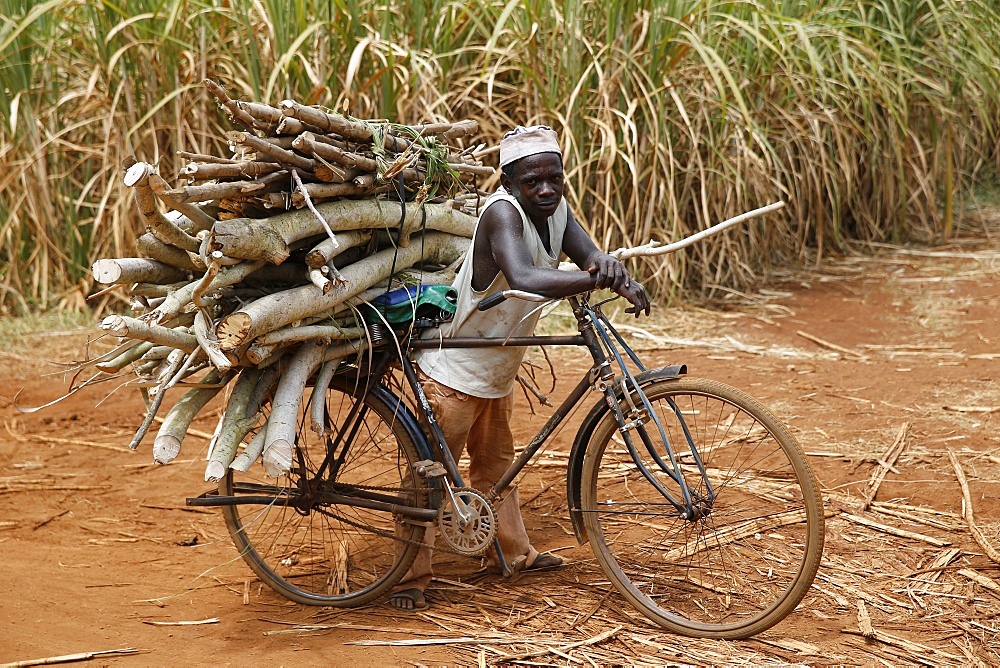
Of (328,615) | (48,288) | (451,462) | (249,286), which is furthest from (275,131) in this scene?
(48,288)

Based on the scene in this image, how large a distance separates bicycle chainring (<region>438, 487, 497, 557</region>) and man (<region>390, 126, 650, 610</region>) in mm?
129

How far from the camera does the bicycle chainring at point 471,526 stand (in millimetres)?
2949

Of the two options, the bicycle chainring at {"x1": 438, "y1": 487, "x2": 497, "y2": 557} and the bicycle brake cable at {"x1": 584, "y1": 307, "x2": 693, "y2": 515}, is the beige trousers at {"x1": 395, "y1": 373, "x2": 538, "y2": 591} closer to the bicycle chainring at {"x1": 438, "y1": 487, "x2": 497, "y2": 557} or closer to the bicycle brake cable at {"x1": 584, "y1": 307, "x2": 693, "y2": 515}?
the bicycle chainring at {"x1": 438, "y1": 487, "x2": 497, "y2": 557}

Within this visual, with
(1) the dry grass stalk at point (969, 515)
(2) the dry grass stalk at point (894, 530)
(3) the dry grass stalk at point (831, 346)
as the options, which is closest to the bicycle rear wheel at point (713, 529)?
(2) the dry grass stalk at point (894, 530)

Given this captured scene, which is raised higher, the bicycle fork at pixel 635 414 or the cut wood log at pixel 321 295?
the cut wood log at pixel 321 295

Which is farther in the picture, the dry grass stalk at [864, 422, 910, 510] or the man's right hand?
the dry grass stalk at [864, 422, 910, 510]

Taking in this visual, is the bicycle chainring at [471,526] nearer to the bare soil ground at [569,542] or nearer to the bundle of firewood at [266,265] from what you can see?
the bare soil ground at [569,542]

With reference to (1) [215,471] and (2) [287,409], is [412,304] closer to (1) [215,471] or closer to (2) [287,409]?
(2) [287,409]

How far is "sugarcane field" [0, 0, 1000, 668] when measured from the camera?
9.09 ft

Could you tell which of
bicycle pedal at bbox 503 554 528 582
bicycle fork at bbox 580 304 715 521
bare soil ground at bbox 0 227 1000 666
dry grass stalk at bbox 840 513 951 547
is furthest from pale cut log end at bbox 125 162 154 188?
dry grass stalk at bbox 840 513 951 547

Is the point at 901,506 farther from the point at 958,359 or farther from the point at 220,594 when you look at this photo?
the point at 220,594

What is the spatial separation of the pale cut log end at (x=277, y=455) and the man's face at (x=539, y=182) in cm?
92

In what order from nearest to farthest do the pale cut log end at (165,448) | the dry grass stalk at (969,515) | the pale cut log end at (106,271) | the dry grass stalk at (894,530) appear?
the pale cut log end at (106,271)
the pale cut log end at (165,448)
the dry grass stalk at (969,515)
the dry grass stalk at (894,530)

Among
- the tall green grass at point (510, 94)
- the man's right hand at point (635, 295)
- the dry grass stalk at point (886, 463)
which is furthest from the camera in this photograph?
the tall green grass at point (510, 94)
